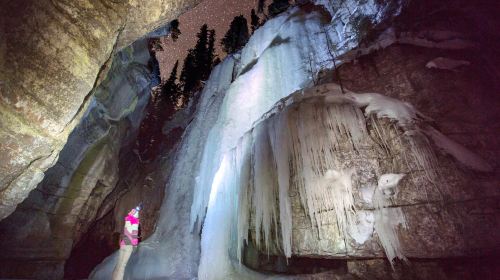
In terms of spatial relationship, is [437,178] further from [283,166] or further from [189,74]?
[189,74]

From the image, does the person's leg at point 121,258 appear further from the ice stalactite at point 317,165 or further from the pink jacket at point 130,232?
the ice stalactite at point 317,165

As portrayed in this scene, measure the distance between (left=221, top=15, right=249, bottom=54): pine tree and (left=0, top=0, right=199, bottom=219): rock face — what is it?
51.9 ft

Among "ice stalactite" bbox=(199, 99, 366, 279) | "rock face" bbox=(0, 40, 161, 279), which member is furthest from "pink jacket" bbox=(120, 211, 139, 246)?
"rock face" bbox=(0, 40, 161, 279)

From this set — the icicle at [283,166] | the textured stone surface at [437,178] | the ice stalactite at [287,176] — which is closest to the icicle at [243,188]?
the ice stalactite at [287,176]

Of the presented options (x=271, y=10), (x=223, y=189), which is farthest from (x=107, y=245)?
(x=271, y=10)

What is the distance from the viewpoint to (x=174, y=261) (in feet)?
24.0

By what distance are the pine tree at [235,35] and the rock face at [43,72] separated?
15809 millimetres

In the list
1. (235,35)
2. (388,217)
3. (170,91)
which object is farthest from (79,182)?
(235,35)

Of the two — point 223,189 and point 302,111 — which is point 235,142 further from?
point 302,111

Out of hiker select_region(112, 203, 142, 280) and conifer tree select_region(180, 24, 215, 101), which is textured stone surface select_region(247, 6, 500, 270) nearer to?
hiker select_region(112, 203, 142, 280)

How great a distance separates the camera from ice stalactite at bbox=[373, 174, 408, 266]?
169 inches

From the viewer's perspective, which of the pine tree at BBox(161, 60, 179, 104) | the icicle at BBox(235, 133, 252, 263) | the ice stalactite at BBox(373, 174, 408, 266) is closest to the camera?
the ice stalactite at BBox(373, 174, 408, 266)

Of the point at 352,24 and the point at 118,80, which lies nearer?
the point at 352,24

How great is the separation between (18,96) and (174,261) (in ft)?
19.6
